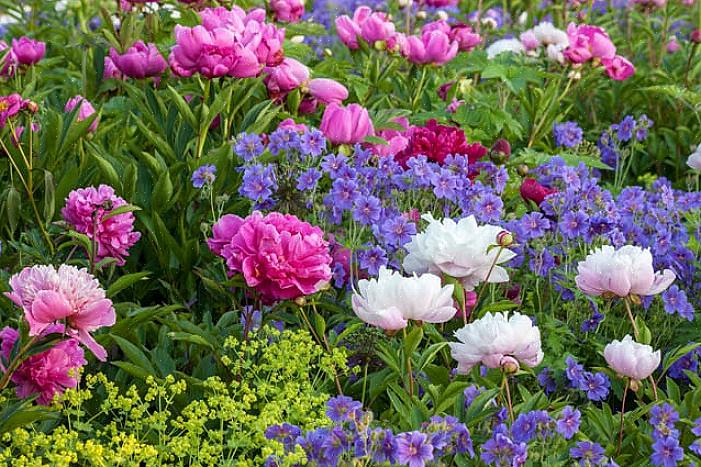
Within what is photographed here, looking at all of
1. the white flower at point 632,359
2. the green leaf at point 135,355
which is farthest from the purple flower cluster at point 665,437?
the green leaf at point 135,355

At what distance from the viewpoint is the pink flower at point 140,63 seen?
3.61m

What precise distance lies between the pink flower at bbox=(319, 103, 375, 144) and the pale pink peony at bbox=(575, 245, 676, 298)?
981 millimetres

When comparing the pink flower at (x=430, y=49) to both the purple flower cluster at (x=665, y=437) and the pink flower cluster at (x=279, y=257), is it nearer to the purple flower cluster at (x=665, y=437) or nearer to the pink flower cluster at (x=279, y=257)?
the pink flower cluster at (x=279, y=257)

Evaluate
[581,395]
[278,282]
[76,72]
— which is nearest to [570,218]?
[581,395]

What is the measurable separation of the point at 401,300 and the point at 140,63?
1.74 m

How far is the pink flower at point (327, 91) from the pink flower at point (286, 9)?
0.49 m

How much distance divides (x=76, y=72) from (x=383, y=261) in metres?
2.09

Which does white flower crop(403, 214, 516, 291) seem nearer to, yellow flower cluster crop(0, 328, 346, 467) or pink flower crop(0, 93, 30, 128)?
yellow flower cluster crop(0, 328, 346, 467)

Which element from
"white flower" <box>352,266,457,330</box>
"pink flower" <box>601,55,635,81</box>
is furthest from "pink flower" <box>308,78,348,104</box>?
"white flower" <box>352,266,457,330</box>

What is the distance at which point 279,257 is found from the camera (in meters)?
2.39

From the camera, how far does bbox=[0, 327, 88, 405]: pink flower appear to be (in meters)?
2.30

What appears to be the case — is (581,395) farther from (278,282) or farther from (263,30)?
(263,30)

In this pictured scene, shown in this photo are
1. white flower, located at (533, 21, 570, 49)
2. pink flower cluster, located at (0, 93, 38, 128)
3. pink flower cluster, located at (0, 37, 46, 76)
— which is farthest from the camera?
white flower, located at (533, 21, 570, 49)

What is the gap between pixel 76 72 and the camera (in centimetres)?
434
